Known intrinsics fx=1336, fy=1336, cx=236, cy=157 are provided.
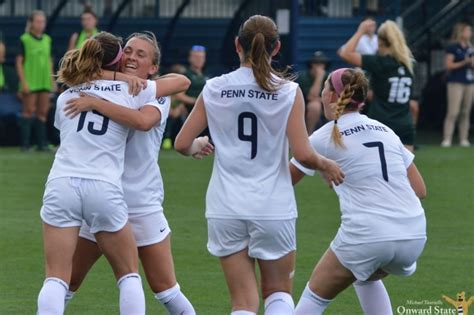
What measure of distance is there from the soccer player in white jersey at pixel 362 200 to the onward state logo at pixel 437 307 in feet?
5.60

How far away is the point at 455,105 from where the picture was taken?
22.9 metres

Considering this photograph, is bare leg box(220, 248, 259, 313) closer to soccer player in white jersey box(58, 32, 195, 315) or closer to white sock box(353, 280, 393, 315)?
soccer player in white jersey box(58, 32, 195, 315)

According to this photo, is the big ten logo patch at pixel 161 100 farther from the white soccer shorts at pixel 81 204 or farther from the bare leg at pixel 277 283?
the bare leg at pixel 277 283

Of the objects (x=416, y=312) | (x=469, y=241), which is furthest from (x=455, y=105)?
(x=416, y=312)

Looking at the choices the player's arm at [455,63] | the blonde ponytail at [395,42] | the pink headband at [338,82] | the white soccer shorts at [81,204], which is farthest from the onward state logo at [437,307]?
the player's arm at [455,63]

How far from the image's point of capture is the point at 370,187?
7477 millimetres

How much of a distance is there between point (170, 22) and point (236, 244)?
18.6 m

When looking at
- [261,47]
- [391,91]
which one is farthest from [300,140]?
[391,91]

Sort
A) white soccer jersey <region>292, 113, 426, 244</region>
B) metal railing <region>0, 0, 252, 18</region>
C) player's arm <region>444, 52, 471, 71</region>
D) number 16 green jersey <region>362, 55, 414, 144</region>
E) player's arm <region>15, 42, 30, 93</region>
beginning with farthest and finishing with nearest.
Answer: metal railing <region>0, 0, 252, 18</region> → player's arm <region>444, 52, 471, 71</region> → player's arm <region>15, 42, 30, 93</region> → number 16 green jersey <region>362, 55, 414, 144</region> → white soccer jersey <region>292, 113, 426, 244</region>

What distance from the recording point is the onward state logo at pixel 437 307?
927 centimetres

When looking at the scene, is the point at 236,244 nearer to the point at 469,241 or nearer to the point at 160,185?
the point at 160,185

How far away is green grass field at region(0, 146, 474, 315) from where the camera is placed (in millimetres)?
9867

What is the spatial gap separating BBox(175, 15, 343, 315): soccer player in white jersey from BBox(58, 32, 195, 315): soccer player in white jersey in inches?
22.6

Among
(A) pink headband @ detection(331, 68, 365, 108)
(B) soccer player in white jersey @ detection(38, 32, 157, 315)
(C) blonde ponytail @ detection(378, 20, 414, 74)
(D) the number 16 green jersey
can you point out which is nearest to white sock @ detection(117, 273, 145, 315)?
(B) soccer player in white jersey @ detection(38, 32, 157, 315)
